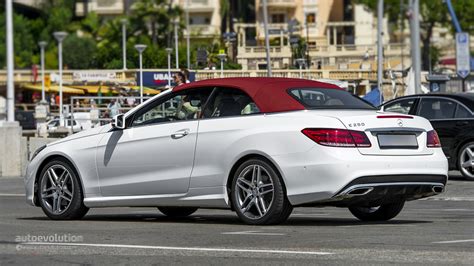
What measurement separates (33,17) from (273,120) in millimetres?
115168

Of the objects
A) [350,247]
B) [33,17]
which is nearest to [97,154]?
[350,247]

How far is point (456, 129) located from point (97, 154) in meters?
9.74

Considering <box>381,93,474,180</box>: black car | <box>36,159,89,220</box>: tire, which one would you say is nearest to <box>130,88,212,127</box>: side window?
<box>36,159,89,220</box>: tire

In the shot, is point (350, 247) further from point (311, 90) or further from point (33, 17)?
point (33, 17)

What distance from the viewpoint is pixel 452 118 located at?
22078 millimetres

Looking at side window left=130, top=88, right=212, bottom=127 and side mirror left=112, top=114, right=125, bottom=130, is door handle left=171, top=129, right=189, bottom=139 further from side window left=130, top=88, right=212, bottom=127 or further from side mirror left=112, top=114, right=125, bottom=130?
side mirror left=112, top=114, right=125, bottom=130

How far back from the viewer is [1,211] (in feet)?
50.3

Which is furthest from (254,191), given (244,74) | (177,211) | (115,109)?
(244,74)

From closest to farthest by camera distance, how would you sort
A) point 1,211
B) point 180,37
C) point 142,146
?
point 142,146, point 1,211, point 180,37

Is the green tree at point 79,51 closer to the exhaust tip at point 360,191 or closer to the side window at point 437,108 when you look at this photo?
the side window at point 437,108

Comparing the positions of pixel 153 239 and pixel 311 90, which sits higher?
pixel 311 90

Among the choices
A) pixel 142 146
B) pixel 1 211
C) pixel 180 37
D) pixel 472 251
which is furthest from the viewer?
pixel 180 37

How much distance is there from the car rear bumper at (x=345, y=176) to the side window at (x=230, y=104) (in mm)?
822

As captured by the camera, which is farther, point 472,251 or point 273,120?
point 273,120
